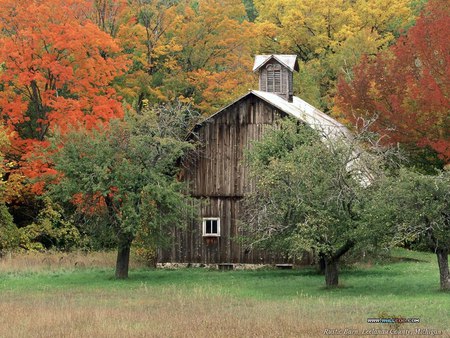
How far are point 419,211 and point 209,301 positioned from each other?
289 inches

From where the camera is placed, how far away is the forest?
3509cm

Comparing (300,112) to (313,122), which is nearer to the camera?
(313,122)

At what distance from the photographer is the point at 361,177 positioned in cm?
3256

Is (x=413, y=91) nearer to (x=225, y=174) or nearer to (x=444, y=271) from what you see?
(x=225, y=174)

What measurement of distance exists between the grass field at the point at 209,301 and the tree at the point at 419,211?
5.78 ft

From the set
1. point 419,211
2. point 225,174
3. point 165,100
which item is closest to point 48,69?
point 165,100

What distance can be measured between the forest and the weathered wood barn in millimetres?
1119

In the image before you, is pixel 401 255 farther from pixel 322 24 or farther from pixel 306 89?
pixel 322 24

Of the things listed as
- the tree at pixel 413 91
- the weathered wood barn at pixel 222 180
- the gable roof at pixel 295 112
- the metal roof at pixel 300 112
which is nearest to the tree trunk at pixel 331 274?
the metal roof at pixel 300 112

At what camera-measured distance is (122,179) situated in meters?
35.7

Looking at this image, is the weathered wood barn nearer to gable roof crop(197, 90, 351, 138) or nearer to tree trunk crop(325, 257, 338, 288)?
gable roof crop(197, 90, 351, 138)

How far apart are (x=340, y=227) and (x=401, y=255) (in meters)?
14.4

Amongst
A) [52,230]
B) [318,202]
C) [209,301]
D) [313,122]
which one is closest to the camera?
[209,301]

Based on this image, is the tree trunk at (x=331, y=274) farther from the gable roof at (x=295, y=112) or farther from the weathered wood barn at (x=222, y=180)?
the weathered wood barn at (x=222, y=180)
